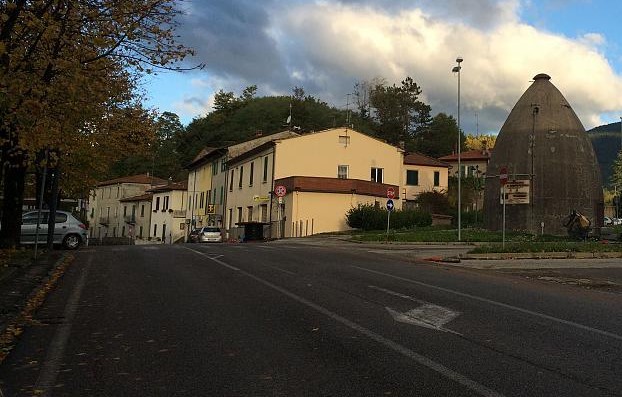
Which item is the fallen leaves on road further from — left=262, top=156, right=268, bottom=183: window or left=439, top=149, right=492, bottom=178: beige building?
left=439, top=149, right=492, bottom=178: beige building

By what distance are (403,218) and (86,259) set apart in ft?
94.6

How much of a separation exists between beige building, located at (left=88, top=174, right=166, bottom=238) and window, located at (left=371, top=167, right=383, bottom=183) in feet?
165

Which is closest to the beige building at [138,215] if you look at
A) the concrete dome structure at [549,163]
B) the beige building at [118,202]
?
the beige building at [118,202]

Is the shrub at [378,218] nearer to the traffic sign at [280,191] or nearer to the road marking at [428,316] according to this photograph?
the traffic sign at [280,191]

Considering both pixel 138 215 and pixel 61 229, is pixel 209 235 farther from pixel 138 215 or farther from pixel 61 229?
pixel 138 215

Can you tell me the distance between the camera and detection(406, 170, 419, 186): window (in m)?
63.0

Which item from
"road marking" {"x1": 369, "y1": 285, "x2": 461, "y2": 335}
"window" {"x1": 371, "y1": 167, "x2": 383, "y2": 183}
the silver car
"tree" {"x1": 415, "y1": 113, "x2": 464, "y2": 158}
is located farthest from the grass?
"tree" {"x1": 415, "y1": 113, "x2": 464, "y2": 158}

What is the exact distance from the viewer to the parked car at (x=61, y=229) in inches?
1000

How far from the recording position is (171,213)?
7406cm

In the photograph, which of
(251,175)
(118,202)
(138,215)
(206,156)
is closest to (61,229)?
(251,175)

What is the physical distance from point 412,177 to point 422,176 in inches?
46.6

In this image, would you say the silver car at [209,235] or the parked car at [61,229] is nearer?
the parked car at [61,229]

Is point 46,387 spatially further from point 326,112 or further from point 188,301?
point 326,112

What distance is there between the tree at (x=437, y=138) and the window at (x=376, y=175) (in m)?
46.2
